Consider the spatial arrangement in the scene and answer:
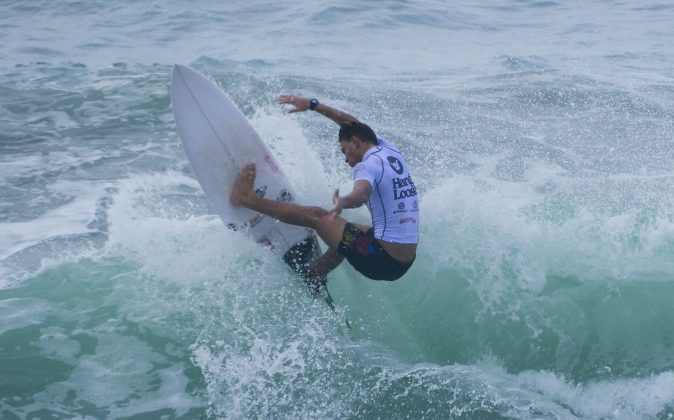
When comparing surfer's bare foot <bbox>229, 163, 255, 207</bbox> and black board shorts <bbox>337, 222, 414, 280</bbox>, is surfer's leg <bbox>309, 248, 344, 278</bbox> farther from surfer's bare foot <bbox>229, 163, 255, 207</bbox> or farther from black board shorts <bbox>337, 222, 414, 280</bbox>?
surfer's bare foot <bbox>229, 163, 255, 207</bbox>

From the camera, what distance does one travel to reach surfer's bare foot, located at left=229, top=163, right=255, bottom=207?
5918mm

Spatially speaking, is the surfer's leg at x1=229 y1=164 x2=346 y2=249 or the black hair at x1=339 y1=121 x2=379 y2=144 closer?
the black hair at x1=339 y1=121 x2=379 y2=144

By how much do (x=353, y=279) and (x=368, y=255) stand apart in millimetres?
868

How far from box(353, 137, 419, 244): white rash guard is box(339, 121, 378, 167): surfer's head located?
0.06 metres

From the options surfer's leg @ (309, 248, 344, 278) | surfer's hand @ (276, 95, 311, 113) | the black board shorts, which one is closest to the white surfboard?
surfer's leg @ (309, 248, 344, 278)

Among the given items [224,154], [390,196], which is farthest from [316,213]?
[224,154]

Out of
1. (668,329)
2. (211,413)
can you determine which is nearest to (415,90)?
(668,329)

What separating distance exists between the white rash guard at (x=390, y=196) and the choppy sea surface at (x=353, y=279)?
84 cm

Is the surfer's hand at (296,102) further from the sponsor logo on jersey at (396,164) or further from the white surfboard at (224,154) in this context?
the sponsor logo on jersey at (396,164)

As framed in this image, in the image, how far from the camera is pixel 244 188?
5.98 m

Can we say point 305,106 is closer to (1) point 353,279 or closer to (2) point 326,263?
(2) point 326,263

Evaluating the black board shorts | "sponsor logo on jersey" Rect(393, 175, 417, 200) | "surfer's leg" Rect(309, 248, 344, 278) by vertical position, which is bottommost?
"surfer's leg" Rect(309, 248, 344, 278)

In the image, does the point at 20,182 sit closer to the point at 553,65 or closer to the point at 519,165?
the point at 519,165

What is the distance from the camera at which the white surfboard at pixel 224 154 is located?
6234mm
